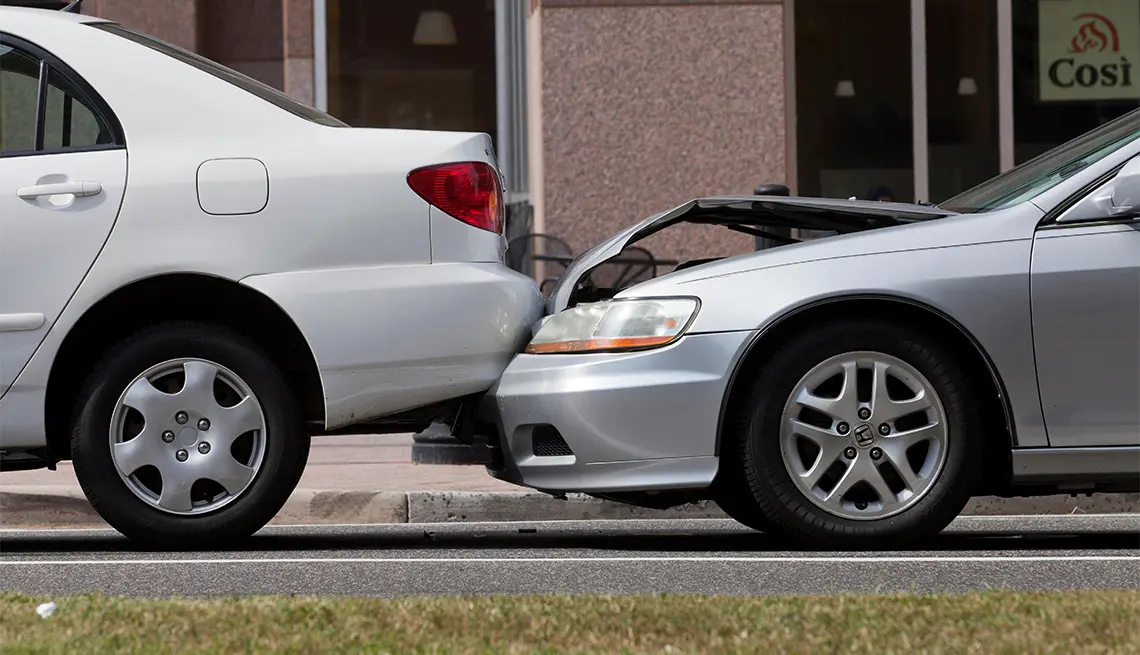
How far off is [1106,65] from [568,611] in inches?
389

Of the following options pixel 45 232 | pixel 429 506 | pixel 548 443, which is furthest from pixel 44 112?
pixel 429 506

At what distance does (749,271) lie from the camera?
5586 millimetres

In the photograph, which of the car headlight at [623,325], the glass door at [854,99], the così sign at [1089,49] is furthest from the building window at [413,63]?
the car headlight at [623,325]

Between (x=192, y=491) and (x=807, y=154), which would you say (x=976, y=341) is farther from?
(x=807, y=154)

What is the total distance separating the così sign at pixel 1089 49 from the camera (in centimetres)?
1279

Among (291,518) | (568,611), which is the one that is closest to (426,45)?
(291,518)

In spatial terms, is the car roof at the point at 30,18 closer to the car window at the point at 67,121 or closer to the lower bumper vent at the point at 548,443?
the car window at the point at 67,121

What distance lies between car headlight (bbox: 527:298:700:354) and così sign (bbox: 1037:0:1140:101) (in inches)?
313

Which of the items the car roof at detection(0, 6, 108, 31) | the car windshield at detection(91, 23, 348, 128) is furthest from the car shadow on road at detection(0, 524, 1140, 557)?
the car roof at detection(0, 6, 108, 31)

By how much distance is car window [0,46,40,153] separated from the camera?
592cm

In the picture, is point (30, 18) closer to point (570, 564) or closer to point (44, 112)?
point (44, 112)

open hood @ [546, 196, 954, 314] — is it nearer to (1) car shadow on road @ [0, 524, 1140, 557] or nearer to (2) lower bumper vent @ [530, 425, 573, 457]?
(2) lower bumper vent @ [530, 425, 573, 457]

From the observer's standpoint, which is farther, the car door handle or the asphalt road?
the car door handle

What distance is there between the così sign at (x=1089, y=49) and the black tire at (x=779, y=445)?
25.6 feet
